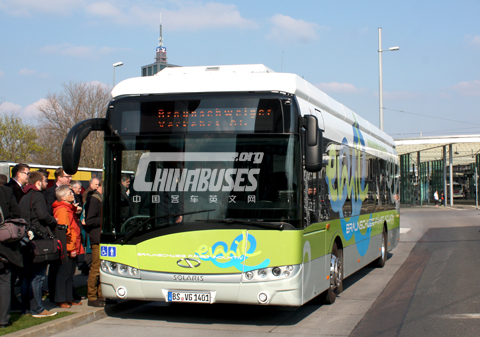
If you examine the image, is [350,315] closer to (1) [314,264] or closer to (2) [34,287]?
(1) [314,264]

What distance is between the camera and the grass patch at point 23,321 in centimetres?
639

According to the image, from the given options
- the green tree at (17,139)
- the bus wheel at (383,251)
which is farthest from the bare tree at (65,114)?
the bus wheel at (383,251)

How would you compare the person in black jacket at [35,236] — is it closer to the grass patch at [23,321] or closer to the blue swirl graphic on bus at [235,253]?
the grass patch at [23,321]

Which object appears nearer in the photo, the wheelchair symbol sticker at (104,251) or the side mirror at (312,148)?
the side mirror at (312,148)

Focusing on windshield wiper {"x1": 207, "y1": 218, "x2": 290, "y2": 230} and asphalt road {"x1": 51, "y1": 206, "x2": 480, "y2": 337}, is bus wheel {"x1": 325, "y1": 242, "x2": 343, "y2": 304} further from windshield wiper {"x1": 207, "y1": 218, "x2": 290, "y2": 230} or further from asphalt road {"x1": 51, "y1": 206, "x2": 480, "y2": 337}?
windshield wiper {"x1": 207, "y1": 218, "x2": 290, "y2": 230}

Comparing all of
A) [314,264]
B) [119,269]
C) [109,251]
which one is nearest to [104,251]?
[109,251]

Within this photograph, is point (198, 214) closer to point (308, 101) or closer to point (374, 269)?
point (308, 101)

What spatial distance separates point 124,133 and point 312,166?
2.38 m

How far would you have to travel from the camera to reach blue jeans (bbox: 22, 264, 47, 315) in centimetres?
723

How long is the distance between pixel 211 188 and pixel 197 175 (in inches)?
9.5

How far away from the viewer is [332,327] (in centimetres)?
700

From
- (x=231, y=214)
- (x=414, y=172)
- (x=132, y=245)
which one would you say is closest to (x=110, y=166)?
(x=132, y=245)

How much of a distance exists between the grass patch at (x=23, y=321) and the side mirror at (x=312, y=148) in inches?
144

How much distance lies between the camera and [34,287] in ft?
23.9
